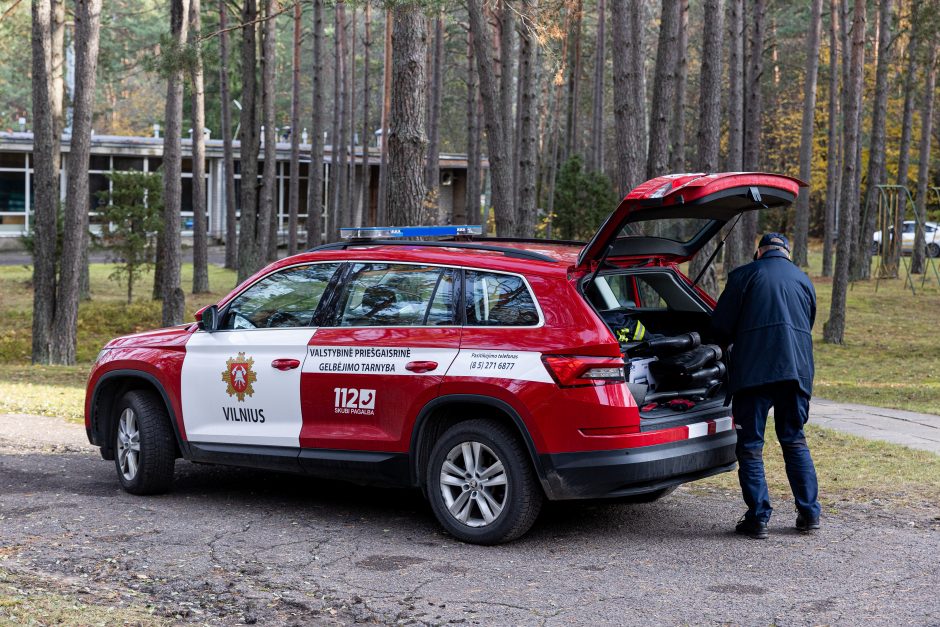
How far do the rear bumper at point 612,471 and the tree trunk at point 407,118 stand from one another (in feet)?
18.8

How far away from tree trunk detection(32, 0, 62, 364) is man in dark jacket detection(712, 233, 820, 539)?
499 inches

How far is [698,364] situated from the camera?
21.3 ft

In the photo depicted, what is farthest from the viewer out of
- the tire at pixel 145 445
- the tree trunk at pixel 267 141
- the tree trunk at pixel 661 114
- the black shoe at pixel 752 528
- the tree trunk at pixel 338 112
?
the tree trunk at pixel 338 112

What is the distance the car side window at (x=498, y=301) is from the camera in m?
6.16

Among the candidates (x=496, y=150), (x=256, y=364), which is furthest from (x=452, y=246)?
(x=496, y=150)

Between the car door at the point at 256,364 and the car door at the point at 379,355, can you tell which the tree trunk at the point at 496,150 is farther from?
the car door at the point at 379,355

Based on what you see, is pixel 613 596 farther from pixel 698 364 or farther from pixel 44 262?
pixel 44 262

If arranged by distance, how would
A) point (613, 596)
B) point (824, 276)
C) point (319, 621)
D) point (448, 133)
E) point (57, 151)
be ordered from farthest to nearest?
point (448, 133)
point (824, 276)
point (57, 151)
point (613, 596)
point (319, 621)

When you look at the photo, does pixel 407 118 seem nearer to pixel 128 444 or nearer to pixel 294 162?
pixel 128 444

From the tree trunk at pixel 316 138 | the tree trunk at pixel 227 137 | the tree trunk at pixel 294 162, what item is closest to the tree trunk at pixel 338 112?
the tree trunk at pixel 294 162

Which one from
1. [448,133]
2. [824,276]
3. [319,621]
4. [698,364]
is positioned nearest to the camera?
[319,621]

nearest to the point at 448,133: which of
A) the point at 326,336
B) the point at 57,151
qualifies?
the point at 57,151

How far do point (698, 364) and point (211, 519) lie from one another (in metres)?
3.19

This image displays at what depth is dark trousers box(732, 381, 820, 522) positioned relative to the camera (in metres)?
6.37
